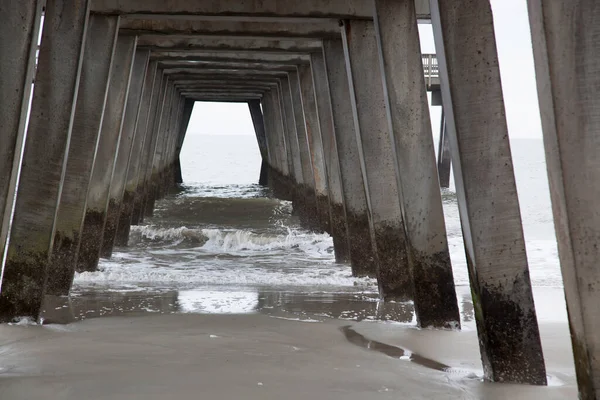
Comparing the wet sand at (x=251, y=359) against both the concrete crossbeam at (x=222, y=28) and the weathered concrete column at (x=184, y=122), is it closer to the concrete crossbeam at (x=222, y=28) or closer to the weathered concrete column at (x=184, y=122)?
the concrete crossbeam at (x=222, y=28)

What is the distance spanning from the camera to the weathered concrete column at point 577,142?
3.62 m

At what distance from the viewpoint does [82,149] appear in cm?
888

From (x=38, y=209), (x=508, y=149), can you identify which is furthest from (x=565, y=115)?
(x=38, y=209)

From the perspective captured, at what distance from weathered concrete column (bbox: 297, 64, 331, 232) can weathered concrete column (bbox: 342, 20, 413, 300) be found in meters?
5.80

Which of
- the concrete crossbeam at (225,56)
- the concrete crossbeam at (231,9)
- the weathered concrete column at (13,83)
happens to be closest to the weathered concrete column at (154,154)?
the concrete crossbeam at (225,56)

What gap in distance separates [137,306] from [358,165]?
3.93 meters

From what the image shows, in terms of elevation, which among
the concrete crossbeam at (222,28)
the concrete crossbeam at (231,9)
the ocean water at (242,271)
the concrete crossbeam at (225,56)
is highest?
the concrete crossbeam at (225,56)

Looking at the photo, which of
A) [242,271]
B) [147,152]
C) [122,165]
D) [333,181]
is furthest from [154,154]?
[242,271]

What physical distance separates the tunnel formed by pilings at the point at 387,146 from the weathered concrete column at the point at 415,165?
1 cm

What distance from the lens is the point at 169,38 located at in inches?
516

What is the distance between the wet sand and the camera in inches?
171

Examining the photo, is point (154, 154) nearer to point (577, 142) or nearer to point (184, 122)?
point (184, 122)

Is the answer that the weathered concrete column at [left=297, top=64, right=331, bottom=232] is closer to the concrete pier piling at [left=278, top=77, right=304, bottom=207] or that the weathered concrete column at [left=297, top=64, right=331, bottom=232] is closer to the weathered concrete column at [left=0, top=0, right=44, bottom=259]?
the concrete pier piling at [left=278, top=77, right=304, bottom=207]

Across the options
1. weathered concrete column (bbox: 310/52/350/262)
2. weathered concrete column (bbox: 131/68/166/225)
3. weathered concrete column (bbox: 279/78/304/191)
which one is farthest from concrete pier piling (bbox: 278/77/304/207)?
weathered concrete column (bbox: 310/52/350/262)
